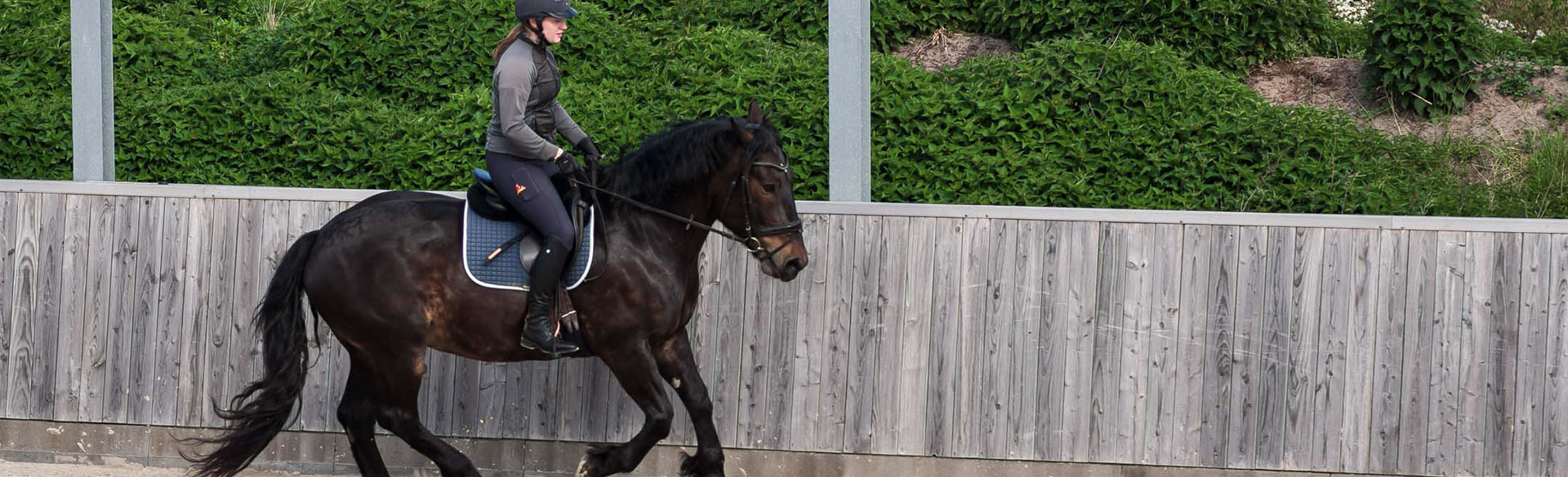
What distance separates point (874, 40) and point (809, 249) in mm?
3473

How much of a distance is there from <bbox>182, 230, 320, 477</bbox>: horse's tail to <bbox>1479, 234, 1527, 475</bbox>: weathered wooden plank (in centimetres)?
565

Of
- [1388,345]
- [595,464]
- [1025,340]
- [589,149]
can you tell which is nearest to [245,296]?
[589,149]

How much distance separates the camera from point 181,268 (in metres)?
7.99

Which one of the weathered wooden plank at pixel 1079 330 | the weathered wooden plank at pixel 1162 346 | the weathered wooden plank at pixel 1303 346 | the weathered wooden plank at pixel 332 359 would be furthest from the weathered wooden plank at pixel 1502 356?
the weathered wooden plank at pixel 332 359

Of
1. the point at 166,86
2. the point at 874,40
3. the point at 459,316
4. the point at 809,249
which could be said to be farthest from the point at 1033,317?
the point at 166,86

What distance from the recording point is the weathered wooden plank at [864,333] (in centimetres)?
762

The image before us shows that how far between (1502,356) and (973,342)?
254 centimetres

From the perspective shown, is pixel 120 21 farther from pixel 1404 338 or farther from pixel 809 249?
pixel 1404 338

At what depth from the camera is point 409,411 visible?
6.88m

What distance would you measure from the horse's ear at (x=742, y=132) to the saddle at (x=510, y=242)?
0.79m

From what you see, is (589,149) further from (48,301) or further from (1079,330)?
(48,301)

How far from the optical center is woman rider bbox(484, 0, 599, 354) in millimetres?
6453

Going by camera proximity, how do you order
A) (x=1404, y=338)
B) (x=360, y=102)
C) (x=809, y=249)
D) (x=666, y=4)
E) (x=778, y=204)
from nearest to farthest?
(x=778, y=204) → (x=1404, y=338) → (x=809, y=249) → (x=360, y=102) → (x=666, y=4)

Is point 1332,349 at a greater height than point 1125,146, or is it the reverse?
point 1125,146
